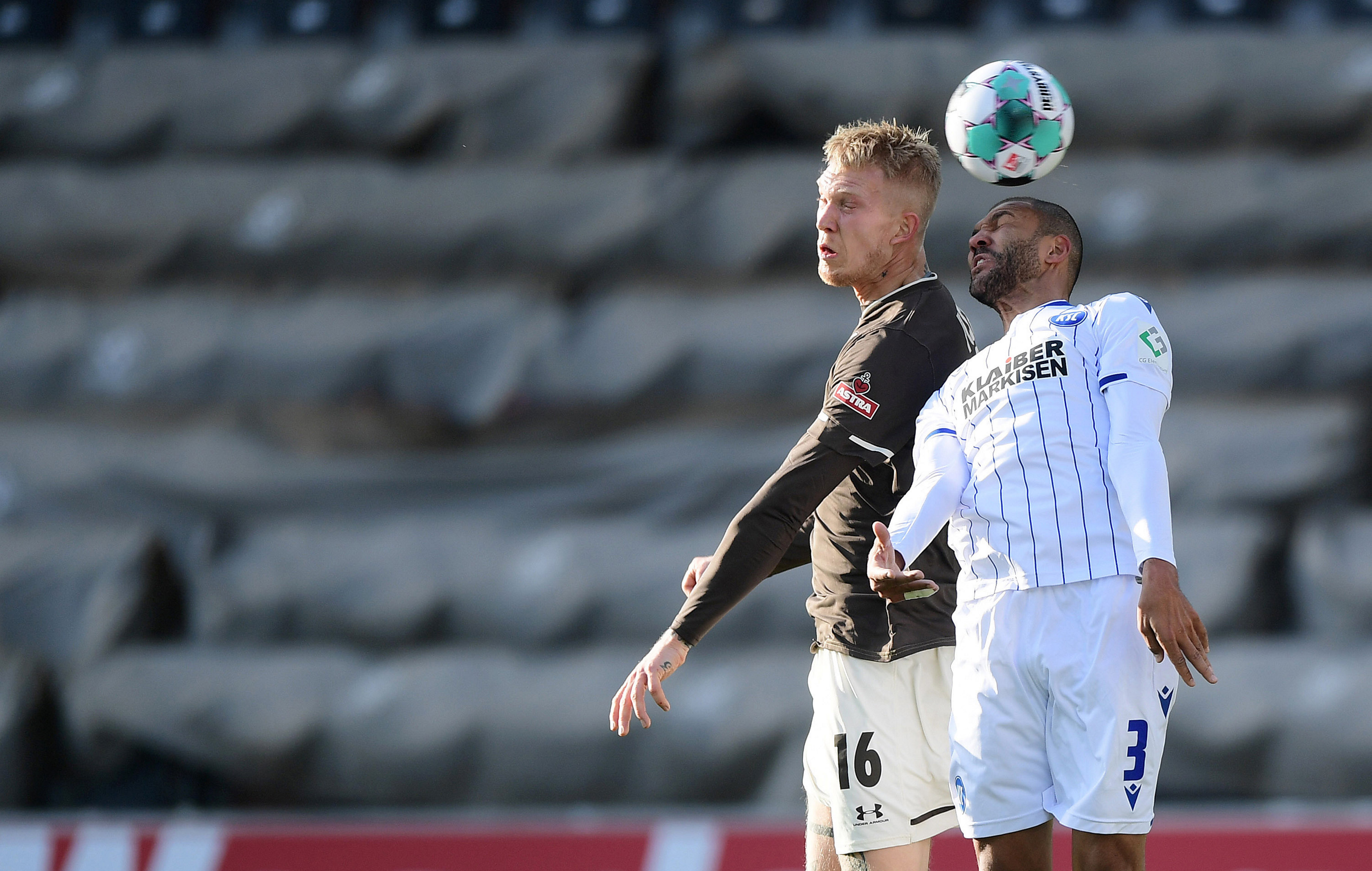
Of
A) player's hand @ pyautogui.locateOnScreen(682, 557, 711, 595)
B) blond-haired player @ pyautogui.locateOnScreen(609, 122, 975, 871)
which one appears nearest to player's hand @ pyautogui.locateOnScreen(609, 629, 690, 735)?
blond-haired player @ pyautogui.locateOnScreen(609, 122, 975, 871)

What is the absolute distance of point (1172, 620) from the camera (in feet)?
6.04

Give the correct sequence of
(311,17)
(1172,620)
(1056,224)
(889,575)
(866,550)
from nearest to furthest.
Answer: (1172,620) → (889,575) → (1056,224) → (866,550) → (311,17)

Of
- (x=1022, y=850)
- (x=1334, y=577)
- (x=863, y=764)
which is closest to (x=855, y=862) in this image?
(x=863, y=764)

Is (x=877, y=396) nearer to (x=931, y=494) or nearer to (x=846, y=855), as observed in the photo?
(x=931, y=494)

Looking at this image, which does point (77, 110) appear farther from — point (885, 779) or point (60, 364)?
point (885, 779)

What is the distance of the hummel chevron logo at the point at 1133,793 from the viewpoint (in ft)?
6.31

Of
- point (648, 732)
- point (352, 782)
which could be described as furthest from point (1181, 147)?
point (352, 782)

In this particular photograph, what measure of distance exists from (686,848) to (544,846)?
1.23 ft

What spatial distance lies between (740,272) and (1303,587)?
8.29 feet

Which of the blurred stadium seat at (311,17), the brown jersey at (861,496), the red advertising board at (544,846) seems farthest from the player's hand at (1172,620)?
the blurred stadium seat at (311,17)

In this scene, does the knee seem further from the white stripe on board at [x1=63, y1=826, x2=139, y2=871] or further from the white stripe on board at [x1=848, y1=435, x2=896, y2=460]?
the white stripe on board at [x1=63, y1=826, x2=139, y2=871]

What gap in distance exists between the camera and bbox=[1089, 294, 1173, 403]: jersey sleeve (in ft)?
6.55

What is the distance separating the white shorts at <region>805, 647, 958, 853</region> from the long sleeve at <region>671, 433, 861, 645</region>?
0.25 meters

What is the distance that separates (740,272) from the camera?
6.15 meters
